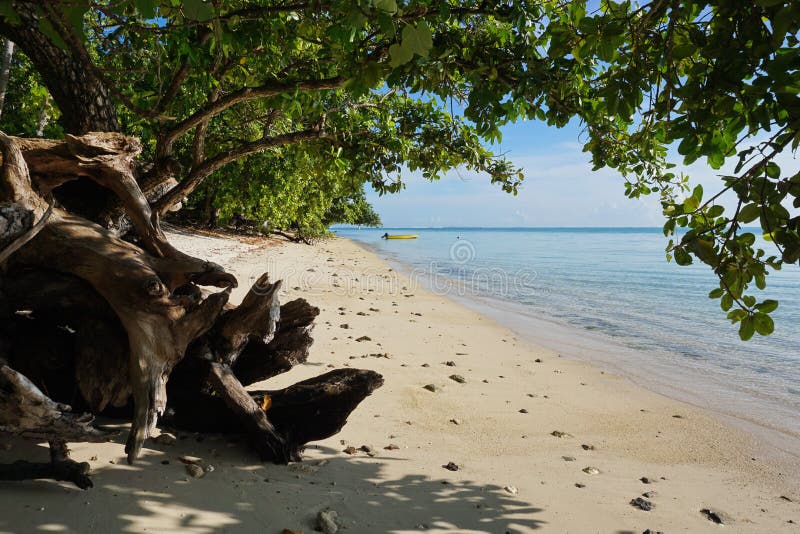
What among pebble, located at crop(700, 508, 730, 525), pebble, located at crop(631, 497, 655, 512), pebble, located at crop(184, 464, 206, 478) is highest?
pebble, located at crop(184, 464, 206, 478)

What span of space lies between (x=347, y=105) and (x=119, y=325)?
161 inches

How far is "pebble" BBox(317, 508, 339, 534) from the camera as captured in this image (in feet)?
9.04

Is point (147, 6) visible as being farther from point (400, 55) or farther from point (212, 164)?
point (212, 164)

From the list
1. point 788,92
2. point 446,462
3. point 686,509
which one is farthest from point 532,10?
point 686,509

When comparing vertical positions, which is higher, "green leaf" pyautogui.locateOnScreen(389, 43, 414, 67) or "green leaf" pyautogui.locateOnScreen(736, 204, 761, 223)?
"green leaf" pyautogui.locateOnScreen(389, 43, 414, 67)

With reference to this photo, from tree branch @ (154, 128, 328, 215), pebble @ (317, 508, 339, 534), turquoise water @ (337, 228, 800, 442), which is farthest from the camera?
turquoise water @ (337, 228, 800, 442)

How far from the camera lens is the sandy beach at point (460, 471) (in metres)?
2.79

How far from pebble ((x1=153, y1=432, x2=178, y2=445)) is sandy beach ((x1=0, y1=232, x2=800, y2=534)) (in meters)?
0.05

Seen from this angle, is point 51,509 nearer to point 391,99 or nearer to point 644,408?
point 644,408

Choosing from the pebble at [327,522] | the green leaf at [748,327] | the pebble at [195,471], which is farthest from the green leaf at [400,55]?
the pebble at [195,471]

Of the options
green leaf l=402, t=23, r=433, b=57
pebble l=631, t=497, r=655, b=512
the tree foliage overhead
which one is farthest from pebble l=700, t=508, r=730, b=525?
green leaf l=402, t=23, r=433, b=57

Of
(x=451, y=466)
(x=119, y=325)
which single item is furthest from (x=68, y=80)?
(x=451, y=466)

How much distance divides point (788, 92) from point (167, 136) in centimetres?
529

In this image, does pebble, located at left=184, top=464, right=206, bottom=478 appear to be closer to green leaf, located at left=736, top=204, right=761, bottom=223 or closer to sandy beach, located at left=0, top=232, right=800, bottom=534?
sandy beach, located at left=0, top=232, right=800, bottom=534
